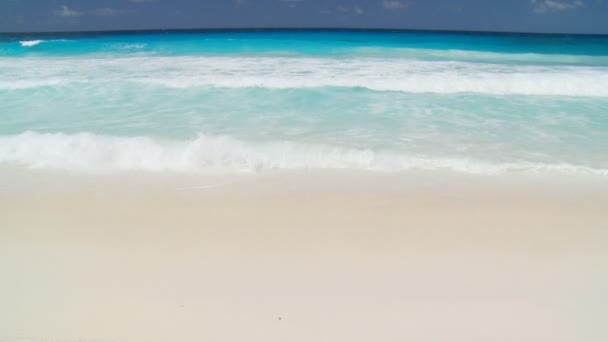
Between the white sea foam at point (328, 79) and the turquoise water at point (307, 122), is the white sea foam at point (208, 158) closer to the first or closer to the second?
the turquoise water at point (307, 122)

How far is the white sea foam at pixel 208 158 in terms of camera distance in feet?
15.9

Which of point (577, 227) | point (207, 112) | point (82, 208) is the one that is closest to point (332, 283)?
point (577, 227)

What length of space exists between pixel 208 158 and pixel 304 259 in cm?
248

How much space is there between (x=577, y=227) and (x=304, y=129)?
3.84 meters

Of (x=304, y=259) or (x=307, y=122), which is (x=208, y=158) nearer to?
(x=307, y=122)

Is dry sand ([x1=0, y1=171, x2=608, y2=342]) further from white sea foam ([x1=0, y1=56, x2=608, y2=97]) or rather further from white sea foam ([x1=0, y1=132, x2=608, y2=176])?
white sea foam ([x1=0, y1=56, x2=608, y2=97])

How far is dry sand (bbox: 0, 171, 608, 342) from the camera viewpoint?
2.49m

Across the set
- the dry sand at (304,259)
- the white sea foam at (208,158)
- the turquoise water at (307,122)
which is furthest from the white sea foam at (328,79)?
the dry sand at (304,259)

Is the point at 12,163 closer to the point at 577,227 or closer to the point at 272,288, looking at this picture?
the point at 272,288

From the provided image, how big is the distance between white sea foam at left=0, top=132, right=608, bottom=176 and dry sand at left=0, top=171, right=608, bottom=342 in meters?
0.37

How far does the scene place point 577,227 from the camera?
3.56m

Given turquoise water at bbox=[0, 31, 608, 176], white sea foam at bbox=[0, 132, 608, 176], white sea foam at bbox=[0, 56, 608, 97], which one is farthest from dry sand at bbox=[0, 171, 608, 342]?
white sea foam at bbox=[0, 56, 608, 97]

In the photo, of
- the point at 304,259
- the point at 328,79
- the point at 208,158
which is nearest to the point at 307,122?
the point at 208,158

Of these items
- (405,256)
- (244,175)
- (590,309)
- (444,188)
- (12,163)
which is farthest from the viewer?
(12,163)
